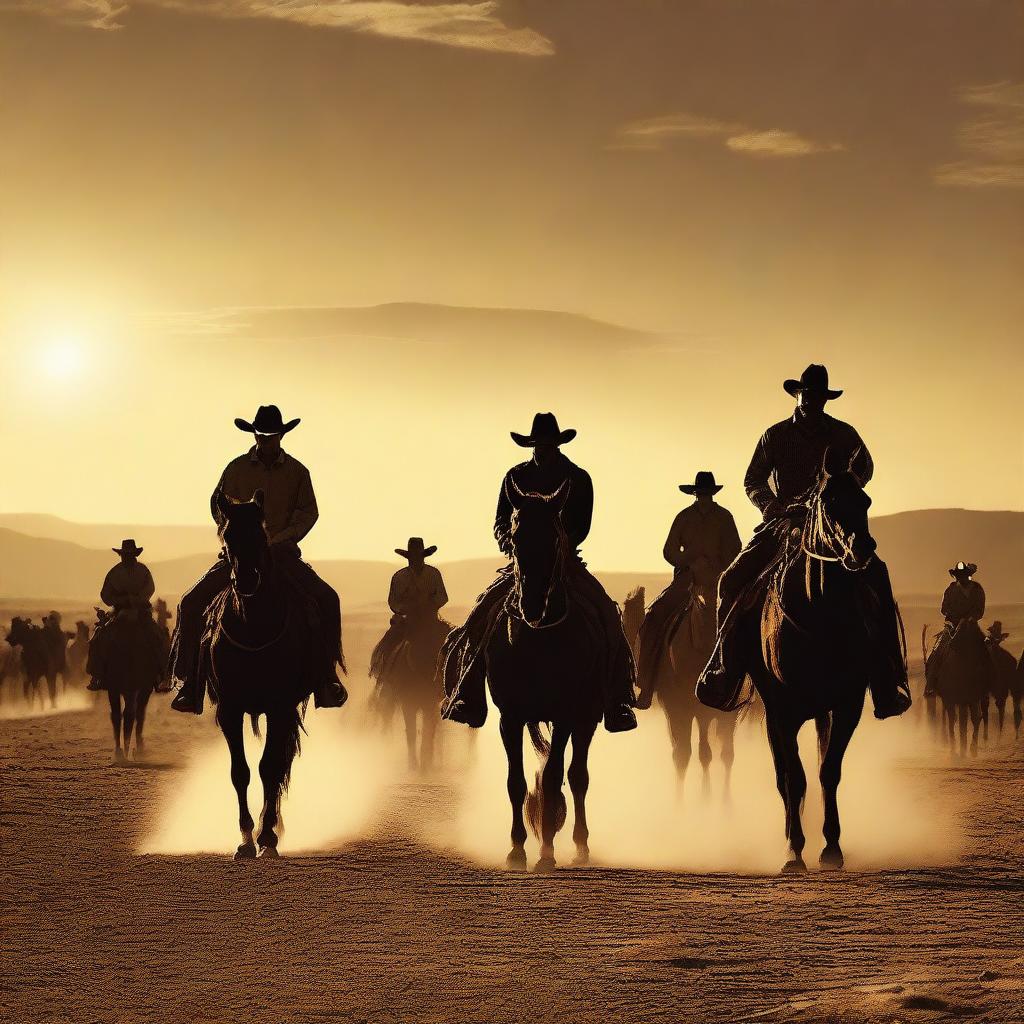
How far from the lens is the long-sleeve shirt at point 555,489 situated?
13.7m

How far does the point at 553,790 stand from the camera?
13570 millimetres

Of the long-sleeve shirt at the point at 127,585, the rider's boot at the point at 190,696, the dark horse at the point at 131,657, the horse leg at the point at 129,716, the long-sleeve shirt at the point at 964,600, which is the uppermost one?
the long-sleeve shirt at the point at 127,585

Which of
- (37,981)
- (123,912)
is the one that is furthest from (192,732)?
(37,981)

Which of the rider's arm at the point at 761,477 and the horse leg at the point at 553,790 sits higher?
the rider's arm at the point at 761,477

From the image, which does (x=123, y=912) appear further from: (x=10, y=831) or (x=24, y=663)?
(x=24, y=663)

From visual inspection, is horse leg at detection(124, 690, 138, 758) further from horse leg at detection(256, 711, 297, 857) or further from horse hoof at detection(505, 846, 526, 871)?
horse hoof at detection(505, 846, 526, 871)

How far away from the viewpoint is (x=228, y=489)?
15.3 meters

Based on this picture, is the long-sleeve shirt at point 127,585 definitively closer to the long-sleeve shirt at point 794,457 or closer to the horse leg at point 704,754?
the horse leg at point 704,754

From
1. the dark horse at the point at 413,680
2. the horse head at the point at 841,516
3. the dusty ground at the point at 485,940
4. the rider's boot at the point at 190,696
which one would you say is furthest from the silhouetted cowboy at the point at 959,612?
the horse head at the point at 841,516

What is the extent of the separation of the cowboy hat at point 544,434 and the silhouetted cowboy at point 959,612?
45.3 feet

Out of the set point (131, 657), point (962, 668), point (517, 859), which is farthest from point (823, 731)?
point (962, 668)

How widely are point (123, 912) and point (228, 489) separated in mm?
4190

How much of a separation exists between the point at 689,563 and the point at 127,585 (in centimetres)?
827

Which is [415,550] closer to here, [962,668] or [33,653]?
[962,668]
